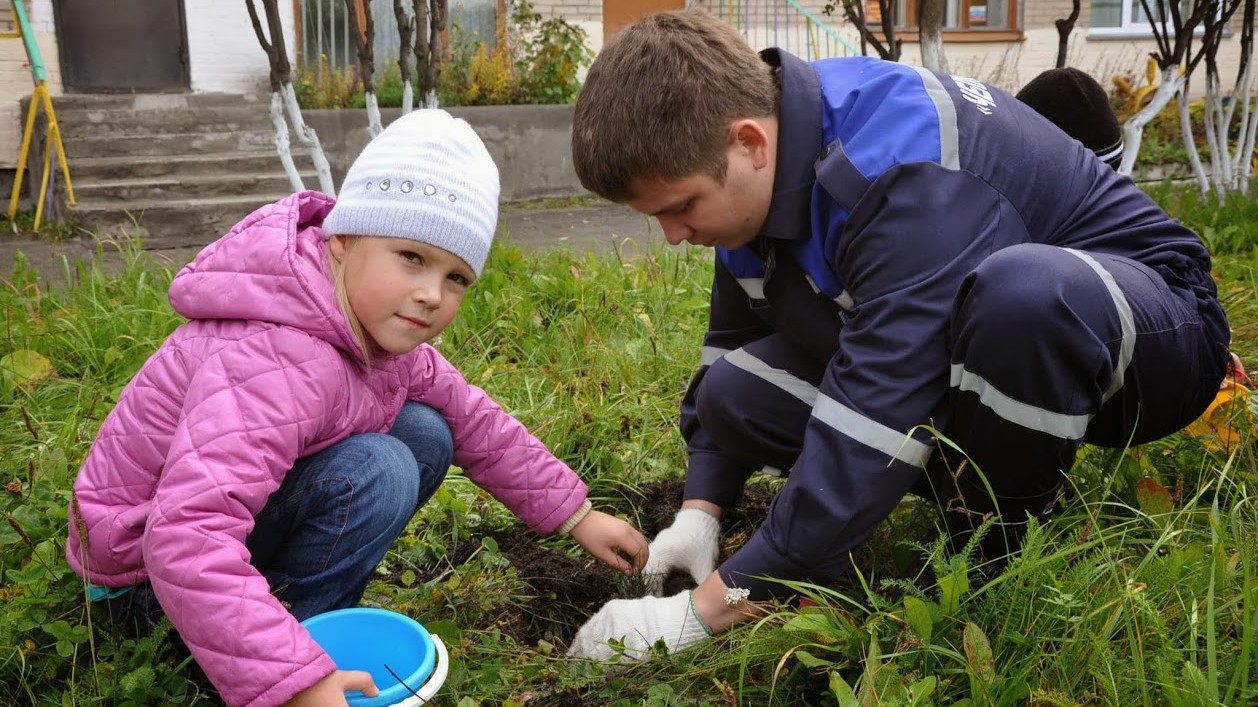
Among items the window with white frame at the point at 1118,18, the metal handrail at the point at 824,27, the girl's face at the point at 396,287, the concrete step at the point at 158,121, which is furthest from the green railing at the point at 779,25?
the girl's face at the point at 396,287

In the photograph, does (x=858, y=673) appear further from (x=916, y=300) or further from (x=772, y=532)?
(x=916, y=300)

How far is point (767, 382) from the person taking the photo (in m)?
2.33

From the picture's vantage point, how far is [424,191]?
5.96 ft

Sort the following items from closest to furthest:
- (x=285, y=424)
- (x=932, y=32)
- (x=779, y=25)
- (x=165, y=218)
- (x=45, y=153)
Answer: (x=285, y=424)
(x=932, y=32)
(x=165, y=218)
(x=45, y=153)
(x=779, y=25)

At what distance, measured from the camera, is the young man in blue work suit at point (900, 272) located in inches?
69.9

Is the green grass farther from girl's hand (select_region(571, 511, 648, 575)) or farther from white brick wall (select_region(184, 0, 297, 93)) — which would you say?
white brick wall (select_region(184, 0, 297, 93))

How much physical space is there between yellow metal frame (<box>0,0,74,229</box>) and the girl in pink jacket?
5636 millimetres

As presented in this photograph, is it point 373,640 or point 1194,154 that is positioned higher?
point 1194,154

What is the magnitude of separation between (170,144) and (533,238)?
2807 mm

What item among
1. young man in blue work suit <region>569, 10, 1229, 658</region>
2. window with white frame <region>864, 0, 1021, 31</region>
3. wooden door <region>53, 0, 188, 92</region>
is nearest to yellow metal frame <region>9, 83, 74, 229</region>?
wooden door <region>53, 0, 188, 92</region>

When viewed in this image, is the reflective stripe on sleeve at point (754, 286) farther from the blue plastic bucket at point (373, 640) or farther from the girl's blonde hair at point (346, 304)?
the blue plastic bucket at point (373, 640)

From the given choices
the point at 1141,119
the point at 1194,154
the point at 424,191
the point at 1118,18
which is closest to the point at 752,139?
the point at 424,191

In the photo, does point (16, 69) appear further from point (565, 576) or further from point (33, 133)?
point (565, 576)

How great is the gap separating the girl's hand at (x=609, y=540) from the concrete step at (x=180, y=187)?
5.57m
